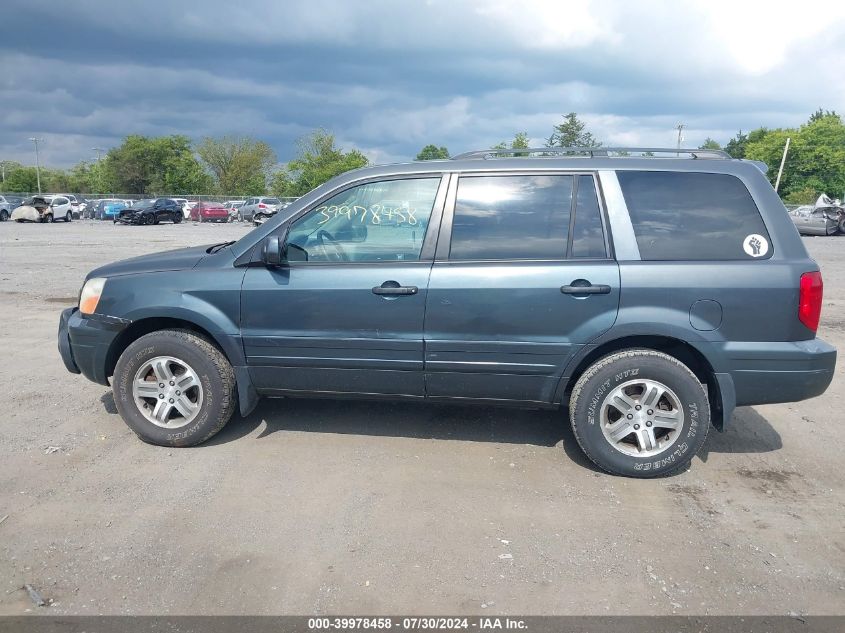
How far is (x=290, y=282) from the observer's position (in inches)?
170

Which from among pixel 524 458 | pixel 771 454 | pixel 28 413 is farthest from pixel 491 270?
pixel 28 413

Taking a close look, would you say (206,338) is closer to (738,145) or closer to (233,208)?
(233,208)

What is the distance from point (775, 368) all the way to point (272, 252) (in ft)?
10.2

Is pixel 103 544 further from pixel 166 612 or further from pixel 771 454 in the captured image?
pixel 771 454

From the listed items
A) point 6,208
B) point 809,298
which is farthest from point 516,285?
point 6,208

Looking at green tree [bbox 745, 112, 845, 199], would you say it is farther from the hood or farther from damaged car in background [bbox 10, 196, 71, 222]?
the hood

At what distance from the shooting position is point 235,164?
253 feet

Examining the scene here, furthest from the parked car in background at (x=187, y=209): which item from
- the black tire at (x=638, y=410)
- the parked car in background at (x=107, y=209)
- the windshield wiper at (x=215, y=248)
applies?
the black tire at (x=638, y=410)

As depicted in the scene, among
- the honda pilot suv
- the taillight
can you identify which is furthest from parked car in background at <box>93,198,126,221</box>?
the taillight

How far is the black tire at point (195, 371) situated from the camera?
4422mm

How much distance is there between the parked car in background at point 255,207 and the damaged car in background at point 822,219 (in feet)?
96.6

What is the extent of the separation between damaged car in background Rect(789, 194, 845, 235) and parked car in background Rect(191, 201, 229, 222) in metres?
34.2

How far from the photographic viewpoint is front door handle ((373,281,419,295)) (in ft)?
13.6

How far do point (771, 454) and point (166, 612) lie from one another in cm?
387
